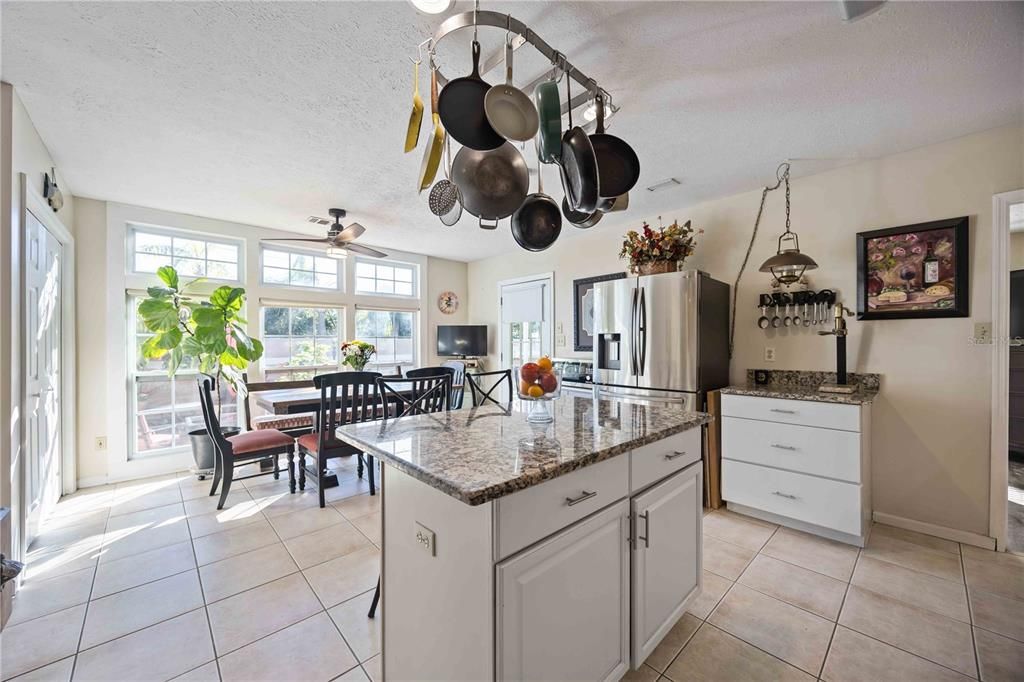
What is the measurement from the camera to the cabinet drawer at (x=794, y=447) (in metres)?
2.40

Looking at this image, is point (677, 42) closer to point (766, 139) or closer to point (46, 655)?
point (766, 139)

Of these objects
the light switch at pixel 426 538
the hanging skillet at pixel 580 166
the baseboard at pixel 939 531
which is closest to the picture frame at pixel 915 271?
the baseboard at pixel 939 531

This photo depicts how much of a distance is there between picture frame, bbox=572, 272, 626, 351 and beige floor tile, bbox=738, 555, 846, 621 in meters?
2.56

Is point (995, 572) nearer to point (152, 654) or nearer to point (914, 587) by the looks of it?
point (914, 587)

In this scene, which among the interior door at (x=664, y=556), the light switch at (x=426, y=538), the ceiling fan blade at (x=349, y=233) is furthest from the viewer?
the ceiling fan blade at (x=349, y=233)

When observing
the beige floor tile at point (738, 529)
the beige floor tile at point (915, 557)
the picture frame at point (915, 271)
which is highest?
the picture frame at point (915, 271)

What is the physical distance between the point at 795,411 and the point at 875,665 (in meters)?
1.35

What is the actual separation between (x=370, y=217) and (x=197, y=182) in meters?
1.33

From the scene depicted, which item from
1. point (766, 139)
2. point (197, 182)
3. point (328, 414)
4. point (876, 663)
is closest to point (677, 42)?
point (766, 139)

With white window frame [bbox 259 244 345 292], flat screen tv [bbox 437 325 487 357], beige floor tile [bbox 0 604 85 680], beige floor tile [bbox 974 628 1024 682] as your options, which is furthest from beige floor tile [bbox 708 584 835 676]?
white window frame [bbox 259 244 345 292]

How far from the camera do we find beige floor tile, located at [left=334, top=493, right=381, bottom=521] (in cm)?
290

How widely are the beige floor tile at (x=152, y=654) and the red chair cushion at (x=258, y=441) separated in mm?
1400

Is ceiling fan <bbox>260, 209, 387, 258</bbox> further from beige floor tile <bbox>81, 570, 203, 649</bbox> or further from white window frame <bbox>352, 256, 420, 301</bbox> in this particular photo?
beige floor tile <bbox>81, 570, 203, 649</bbox>

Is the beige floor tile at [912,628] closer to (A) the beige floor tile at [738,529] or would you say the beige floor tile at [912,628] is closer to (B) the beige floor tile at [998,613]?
(B) the beige floor tile at [998,613]
